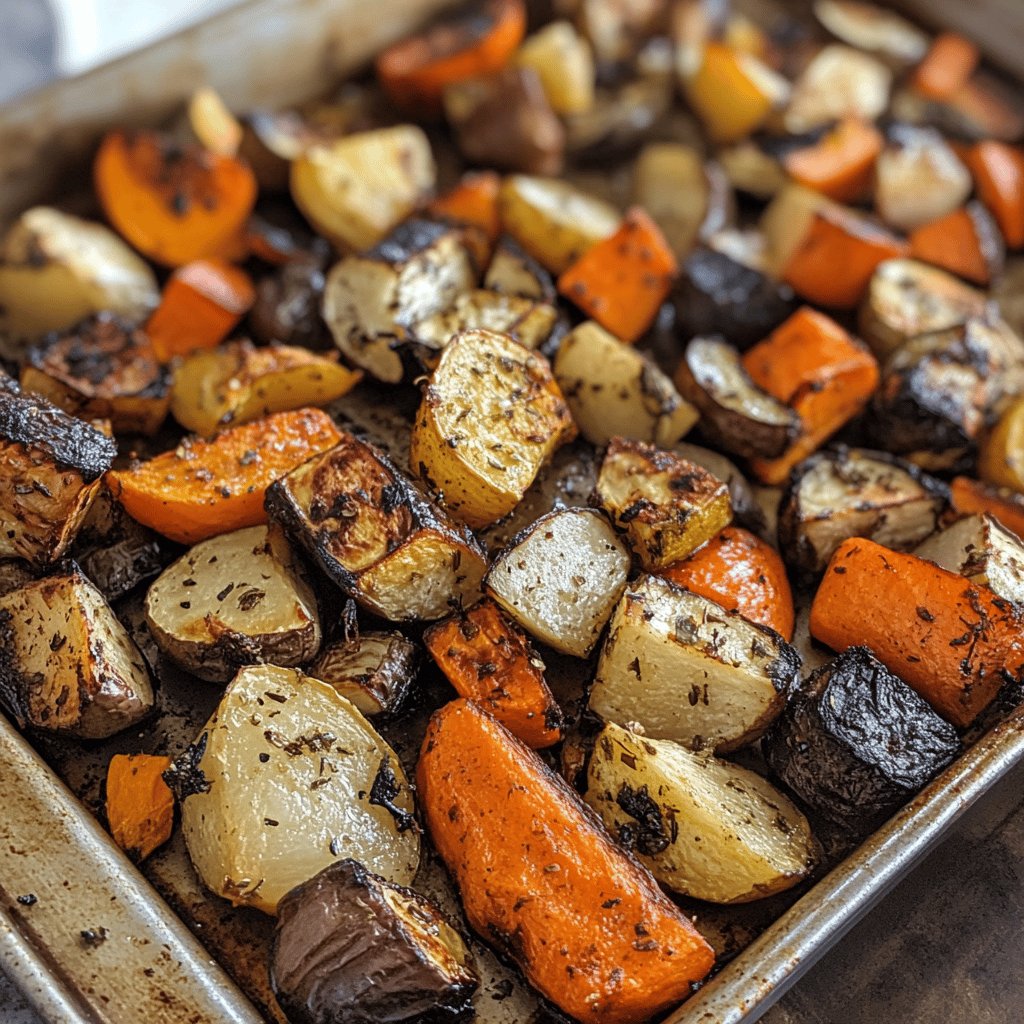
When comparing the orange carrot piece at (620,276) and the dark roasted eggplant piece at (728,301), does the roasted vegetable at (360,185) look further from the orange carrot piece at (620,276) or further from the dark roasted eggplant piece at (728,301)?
the dark roasted eggplant piece at (728,301)

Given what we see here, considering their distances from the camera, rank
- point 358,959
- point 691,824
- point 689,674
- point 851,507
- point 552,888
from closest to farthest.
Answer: point 358,959 < point 552,888 < point 691,824 < point 689,674 < point 851,507

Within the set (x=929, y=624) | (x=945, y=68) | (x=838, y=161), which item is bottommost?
(x=929, y=624)

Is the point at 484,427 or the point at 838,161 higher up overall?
the point at 838,161

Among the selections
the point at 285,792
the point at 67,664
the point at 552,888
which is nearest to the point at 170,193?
the point at 67,664

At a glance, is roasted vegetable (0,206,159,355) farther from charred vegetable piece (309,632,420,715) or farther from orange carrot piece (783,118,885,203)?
orange carrot piece (783,118,885,203)

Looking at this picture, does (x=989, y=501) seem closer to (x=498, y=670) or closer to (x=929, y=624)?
(x=929, y=624)

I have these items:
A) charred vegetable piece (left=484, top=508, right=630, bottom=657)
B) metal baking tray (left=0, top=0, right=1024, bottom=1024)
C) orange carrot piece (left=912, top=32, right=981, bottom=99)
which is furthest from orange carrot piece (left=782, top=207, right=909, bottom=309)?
metal baking tray (left=0, top=0, right=1024, bottom=1024)

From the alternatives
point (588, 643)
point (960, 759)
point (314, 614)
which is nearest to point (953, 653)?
point (960, 759)

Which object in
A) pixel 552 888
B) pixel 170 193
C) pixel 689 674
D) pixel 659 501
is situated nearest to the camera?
pixel 552 888
